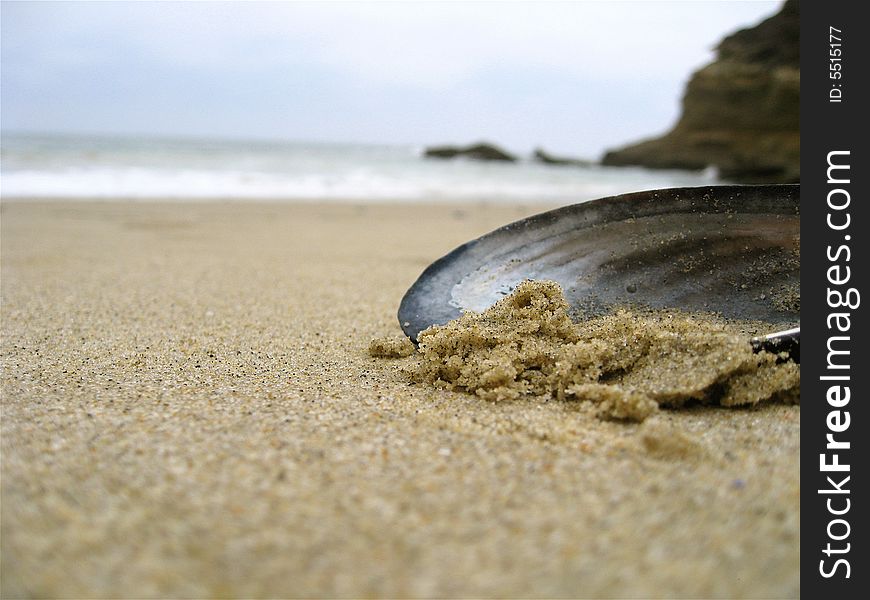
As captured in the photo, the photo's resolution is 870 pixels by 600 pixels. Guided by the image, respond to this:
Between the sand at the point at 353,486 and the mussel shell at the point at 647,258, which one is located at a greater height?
the mussel shell at the point at 647,258

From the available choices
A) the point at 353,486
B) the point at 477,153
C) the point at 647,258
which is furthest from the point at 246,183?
the point at 477,153

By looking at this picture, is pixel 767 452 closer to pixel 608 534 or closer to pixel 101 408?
pixel 608 534

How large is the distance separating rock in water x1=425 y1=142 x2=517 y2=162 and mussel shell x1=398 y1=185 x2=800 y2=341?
77.9 ft

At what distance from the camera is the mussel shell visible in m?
1.75

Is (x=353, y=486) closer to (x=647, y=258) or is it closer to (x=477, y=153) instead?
(x=647, y=258)

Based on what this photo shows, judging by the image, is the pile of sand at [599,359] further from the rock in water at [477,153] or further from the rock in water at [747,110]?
the rock in water at [477,153]

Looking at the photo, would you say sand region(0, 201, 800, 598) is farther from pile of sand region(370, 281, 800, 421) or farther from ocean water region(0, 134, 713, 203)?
ocean water region(0, 134, 713, 203)

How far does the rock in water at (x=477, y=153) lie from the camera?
25.4 metres

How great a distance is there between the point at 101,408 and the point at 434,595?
0.97 m

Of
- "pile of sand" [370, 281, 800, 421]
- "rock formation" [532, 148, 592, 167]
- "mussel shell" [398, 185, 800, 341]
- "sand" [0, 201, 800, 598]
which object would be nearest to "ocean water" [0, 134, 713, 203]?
"mussel shell" [398, 185, 800, 341]

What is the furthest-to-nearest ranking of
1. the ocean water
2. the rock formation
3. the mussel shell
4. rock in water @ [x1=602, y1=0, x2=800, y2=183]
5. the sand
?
1. the rock formation
2. rock in water @ [x1=602, y1=0, x2=800, y2=183]
3. the ocean water
4. the mussel shell
5. the sand

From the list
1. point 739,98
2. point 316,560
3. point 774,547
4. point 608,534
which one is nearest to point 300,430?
point 316,560

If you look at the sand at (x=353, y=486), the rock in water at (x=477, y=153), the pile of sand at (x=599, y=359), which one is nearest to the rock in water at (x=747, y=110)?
the rock in water at (x=477, y=153)

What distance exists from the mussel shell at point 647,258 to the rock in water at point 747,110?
683 inches
